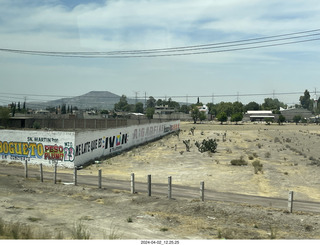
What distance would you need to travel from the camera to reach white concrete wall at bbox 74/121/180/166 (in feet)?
110

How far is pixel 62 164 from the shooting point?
32781 mm

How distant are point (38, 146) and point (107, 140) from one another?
27.0 ft

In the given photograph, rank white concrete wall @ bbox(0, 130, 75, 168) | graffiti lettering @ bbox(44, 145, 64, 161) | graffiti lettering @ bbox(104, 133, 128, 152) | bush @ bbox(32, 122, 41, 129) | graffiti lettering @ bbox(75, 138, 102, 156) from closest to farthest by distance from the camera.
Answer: white concrete wall @ bbox(0, 130, 75, 168) < graffiti lettering @ bbox(44, 145, 64, 161) < graffiti lettering @ bbox(75, 138, 102, 156) < graffiti lettering @ bbox(104, 133, 128, 152) < bush @ bbox(32, 122, 41, 129)

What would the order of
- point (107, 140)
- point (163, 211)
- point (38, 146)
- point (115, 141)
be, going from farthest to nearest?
point (115, 141) → point (107, 140) → point (38, 146) → point (163, 211)

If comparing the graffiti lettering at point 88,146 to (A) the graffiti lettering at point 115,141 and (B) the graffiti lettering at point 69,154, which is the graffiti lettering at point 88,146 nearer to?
(B) the graffiti lettering at point 69,154

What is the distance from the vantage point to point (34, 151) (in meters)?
34.3

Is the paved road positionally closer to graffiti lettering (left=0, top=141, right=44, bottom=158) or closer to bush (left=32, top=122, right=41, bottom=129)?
graffiti lettering (left=0, top=141, right=44, bottom=158)

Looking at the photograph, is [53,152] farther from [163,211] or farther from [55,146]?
[163,211]

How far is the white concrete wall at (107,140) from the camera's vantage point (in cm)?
3350

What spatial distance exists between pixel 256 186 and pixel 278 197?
11.7ft

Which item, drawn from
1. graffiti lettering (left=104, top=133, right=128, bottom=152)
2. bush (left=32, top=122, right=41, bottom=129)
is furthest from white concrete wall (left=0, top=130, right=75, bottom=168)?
bush (left=32, top=122, right=41, bottom=129)

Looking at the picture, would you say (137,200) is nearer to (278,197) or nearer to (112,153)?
(278,197)

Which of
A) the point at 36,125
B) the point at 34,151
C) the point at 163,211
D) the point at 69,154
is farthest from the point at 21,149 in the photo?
the point at 163,211
